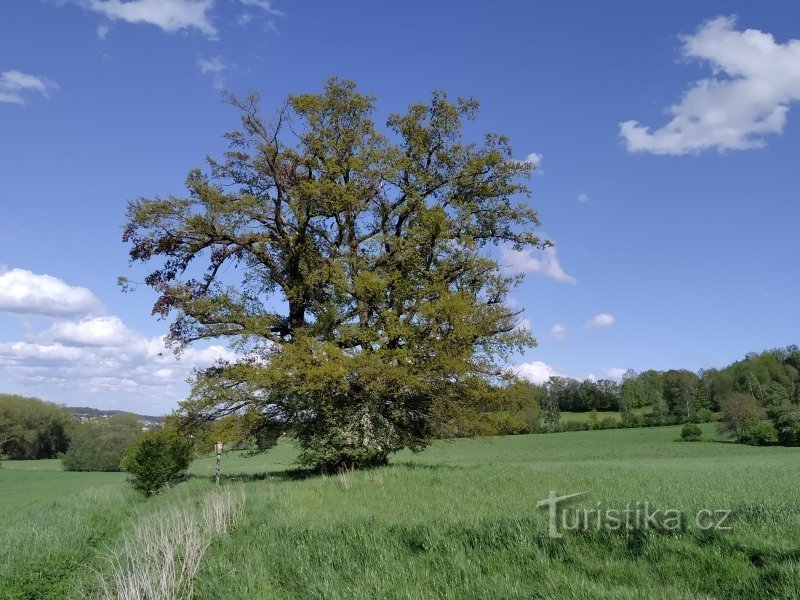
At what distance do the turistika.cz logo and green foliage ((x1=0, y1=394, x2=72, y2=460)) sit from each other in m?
95.3

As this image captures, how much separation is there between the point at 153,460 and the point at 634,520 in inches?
762

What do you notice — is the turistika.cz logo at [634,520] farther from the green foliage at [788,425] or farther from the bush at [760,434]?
the bush at [760,434]

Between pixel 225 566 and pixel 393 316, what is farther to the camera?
pixel 393 316

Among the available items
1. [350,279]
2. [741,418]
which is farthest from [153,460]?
[741,418]

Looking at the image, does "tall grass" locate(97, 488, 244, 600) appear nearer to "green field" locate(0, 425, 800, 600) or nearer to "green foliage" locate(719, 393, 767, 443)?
"green field" locate(0, 425, 800, 600)

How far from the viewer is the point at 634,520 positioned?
7.40 metres

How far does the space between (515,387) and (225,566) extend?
42.6 feet

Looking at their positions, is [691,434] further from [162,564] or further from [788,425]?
[162,564]

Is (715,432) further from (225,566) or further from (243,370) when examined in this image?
(225,566)

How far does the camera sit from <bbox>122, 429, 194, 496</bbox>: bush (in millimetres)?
21891

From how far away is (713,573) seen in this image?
5773mm

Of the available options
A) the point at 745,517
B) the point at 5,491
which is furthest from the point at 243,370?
the point at 5,491

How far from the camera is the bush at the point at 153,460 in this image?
2189 centimetres

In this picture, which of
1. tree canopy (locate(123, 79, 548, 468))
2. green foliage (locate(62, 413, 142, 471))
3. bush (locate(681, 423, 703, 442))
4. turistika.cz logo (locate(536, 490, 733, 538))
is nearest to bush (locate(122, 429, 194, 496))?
tree canopy (locate(123, 79, 548, 468))
